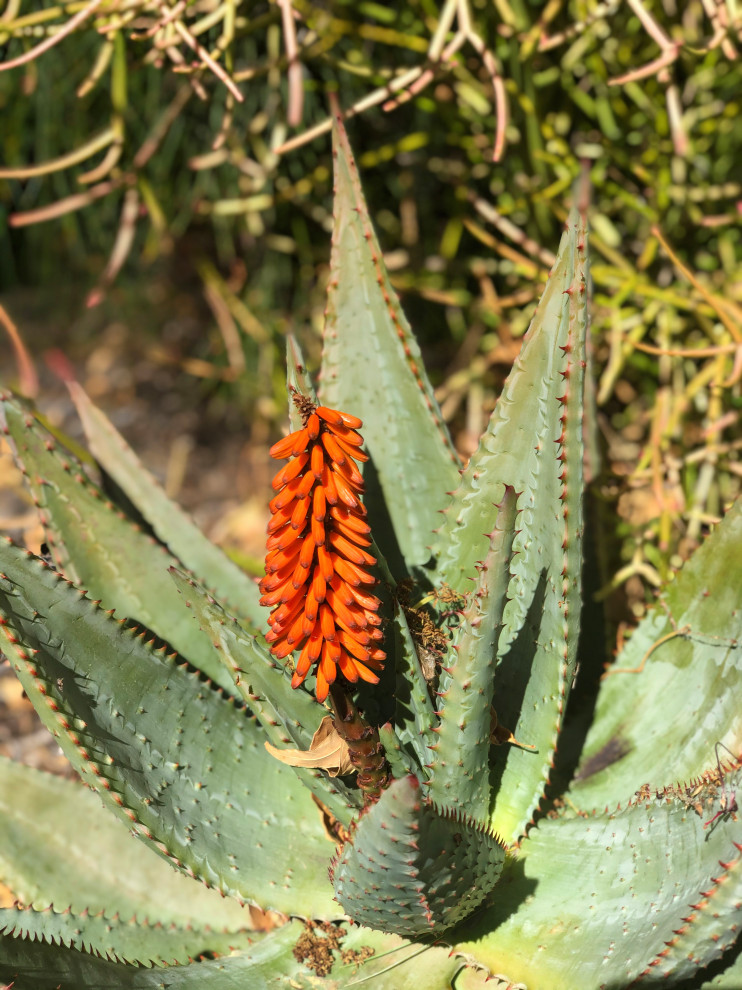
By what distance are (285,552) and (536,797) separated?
1.51 ft

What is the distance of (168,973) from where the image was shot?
3.14 feet

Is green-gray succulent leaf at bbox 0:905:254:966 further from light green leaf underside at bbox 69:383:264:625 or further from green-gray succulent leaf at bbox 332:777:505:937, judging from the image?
light green leaf underside at bbox 69:383:264:625

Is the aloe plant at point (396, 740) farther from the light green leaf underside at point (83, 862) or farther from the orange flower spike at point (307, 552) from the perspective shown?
the orange flower spike at point (307, 552)

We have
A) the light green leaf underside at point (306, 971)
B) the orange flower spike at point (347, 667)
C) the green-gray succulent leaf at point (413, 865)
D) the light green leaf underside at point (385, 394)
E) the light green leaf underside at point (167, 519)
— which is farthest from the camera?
the light green leaf underside at point (167, 519)

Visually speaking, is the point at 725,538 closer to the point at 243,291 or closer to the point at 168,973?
the point at 168,973

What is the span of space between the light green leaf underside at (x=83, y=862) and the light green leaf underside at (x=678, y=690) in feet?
1.82

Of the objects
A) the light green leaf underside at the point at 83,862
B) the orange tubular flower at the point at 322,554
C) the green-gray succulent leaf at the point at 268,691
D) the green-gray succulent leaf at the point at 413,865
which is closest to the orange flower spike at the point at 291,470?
the orange tubular flower at the point at 322,554

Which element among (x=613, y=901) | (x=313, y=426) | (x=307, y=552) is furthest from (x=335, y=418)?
(x=613, y=901)

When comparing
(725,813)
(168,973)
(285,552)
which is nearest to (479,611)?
(285,552)

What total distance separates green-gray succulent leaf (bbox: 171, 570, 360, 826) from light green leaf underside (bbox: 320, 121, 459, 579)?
276 mm

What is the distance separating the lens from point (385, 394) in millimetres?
1171

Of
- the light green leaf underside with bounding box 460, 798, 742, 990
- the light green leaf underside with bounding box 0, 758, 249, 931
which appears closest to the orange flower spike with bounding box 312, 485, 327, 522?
the light green leaf underside with bounding box 460, 798, 742, 990

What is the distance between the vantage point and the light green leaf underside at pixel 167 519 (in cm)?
129

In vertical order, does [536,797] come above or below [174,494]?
above
